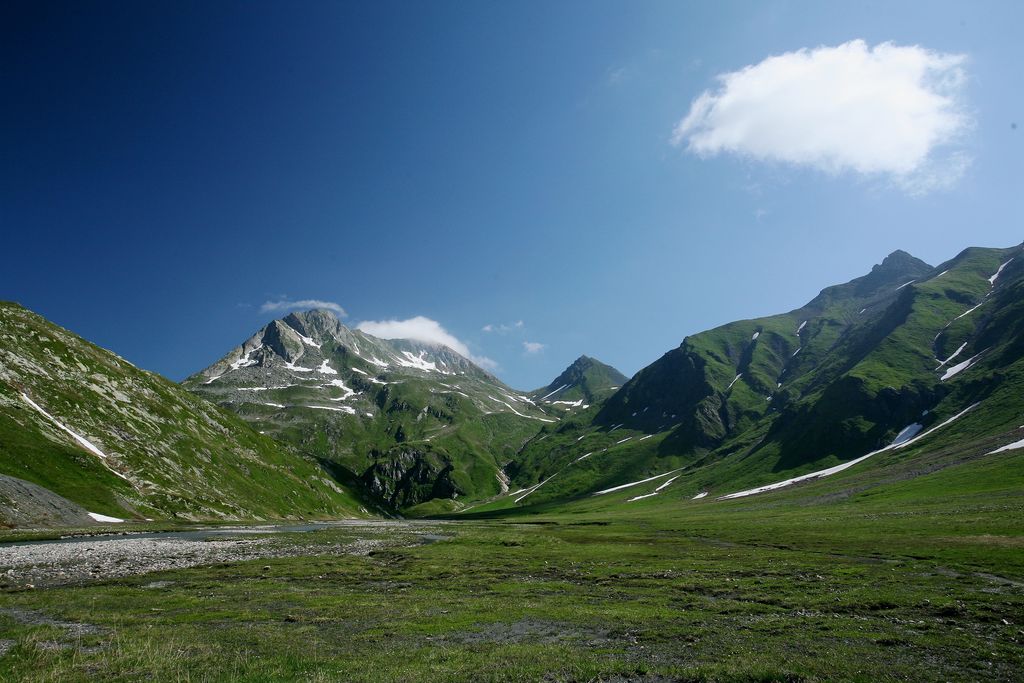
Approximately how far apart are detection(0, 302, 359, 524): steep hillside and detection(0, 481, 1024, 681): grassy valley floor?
7417cm

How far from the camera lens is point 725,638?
2375cm

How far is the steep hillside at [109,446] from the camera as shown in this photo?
94.4 m

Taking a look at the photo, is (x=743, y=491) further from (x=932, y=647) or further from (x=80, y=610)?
(x=80, y=610)

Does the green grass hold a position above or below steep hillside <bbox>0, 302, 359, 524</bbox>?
below

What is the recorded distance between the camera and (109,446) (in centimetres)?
11919

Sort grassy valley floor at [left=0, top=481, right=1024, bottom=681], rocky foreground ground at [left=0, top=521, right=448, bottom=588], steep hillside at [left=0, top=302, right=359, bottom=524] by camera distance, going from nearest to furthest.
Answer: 1. grassy valley floor at [left=0, top=481, right=1024, bottom=681]
2. rocky foreground ground at [left=0, top=521, right=448, bottom=588]
3. steep hillside at [left=0, top=302, right=359, bottom=524]

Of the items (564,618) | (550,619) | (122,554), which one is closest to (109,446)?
(122,554)

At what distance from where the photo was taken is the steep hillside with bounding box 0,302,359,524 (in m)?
94.4

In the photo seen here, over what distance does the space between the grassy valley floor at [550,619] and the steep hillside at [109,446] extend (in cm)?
7417

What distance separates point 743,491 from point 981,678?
19798cm

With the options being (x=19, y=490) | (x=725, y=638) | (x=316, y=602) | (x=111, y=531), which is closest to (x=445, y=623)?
(x=316, y=602)

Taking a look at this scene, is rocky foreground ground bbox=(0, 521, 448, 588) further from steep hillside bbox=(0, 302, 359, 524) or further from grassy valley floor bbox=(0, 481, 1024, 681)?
steep hillside bbox=(0, 302, 359, 524)

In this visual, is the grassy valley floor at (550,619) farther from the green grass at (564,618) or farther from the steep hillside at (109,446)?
the steep hillside at (109,446)

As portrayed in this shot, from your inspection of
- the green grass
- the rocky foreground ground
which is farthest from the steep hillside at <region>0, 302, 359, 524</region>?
the green grass
